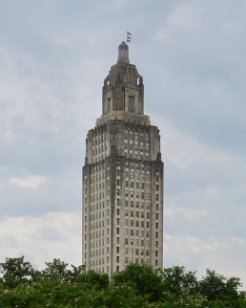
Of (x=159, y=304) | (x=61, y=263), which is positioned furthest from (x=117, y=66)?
(x=159, y=304)

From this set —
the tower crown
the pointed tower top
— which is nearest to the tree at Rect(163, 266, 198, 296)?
the tower crown

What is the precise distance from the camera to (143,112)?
168750 millimetres

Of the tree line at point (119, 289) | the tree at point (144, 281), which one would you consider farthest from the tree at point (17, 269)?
the tree at point (144, 281)

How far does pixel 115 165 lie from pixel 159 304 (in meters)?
108

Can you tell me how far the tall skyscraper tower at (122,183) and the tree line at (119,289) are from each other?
72.8m

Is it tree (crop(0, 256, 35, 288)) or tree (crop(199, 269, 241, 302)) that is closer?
tree (crop(199, 269, 241, 302))

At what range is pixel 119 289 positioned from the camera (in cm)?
5116

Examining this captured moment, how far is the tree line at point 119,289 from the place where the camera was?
1957 inches

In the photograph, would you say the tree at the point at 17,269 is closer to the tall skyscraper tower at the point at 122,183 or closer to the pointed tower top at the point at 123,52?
the tall skyscraper tower at the point at 122,183

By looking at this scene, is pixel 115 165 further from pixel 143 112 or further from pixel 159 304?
pixel 159 304

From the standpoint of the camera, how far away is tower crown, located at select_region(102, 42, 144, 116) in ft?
545

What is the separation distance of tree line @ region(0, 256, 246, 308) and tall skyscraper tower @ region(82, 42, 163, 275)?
72771mm

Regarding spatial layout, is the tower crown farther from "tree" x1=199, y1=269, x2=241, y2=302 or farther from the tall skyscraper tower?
"tree" x1=199, y1=269, x2=241, y2=302

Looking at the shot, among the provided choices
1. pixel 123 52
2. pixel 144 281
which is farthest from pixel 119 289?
pixel 123 52
